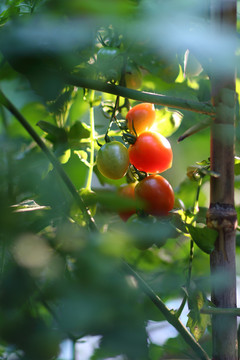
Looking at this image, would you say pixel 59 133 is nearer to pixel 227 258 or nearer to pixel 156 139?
pixel 156 139

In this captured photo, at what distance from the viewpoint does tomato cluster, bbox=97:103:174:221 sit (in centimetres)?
36

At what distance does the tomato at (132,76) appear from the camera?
42 centimetres

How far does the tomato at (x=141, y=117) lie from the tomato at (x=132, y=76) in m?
0.04

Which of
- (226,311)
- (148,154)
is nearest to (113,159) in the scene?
(148,154)

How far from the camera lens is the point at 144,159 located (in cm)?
38

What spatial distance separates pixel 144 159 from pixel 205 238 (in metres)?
0.10

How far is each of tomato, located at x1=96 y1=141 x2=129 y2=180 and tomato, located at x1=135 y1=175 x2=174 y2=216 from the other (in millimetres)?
32

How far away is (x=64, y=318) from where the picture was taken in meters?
0.12

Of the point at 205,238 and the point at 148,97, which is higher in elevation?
the point at 148,97

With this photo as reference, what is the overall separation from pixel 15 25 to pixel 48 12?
2 centimetres

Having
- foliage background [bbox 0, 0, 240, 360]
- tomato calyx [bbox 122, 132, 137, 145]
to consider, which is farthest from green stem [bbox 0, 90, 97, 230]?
tomato calyx [bbox 122, 132, 137, 145]

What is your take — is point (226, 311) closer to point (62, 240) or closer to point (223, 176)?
point (223, 176)

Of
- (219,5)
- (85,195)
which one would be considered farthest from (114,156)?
(219,5)

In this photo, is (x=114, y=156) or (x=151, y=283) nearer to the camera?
(x=151, y=283)
